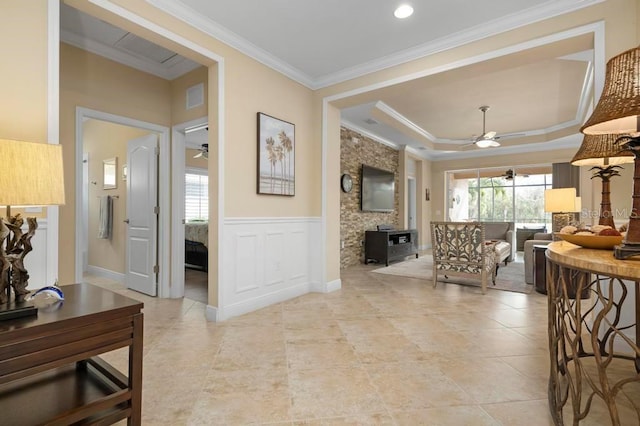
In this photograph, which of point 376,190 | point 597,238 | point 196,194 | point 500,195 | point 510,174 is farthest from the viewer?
point 500,195

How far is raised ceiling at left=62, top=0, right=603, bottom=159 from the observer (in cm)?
270

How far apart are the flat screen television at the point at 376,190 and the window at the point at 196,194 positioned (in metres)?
3.86

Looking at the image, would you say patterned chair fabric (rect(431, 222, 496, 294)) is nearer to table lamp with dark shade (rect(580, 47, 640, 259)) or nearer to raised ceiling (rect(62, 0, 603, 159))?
raised ceiling (rect(62, 0, 603, 159))

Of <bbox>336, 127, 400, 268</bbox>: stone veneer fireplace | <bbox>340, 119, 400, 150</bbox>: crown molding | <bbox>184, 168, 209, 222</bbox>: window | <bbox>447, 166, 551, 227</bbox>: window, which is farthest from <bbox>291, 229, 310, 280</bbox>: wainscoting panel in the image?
<bbox>447, 166, 551, 227</bbox>: window

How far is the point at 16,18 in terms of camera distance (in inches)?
72.5

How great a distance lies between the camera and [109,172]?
16.3 ft

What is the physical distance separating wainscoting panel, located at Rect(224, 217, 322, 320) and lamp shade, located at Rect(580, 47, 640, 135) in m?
2.82

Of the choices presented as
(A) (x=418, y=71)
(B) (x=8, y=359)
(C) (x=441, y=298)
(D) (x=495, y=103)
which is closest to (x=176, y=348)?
(B) (x=8, y=359)

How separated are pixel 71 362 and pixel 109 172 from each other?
466cm

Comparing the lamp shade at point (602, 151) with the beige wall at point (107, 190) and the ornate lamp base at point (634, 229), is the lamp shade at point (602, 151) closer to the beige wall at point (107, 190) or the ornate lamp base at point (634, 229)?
the ornate lamp base at point (634, 229)

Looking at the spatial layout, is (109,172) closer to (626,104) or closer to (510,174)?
(626,104)

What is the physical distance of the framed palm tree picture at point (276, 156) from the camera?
3484 mm

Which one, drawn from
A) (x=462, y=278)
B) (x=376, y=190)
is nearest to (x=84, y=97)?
(x=376, y=190)

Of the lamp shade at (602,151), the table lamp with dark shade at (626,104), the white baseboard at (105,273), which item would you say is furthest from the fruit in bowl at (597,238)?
the white baseboard at (105,273)
